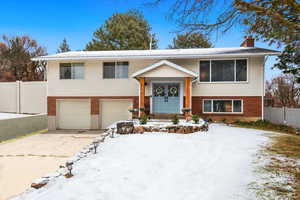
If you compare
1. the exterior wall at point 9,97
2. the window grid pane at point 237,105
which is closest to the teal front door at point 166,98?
the window grid pane at point 237,105

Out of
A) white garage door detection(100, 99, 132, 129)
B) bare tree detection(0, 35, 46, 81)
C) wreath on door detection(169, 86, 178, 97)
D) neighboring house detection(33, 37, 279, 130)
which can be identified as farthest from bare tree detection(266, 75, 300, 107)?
bare tree detection(0, 35, 46, 81)

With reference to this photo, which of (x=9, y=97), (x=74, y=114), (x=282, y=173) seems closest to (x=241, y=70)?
Answer: (x=282, y=173)

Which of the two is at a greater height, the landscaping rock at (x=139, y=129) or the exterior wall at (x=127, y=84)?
the exterior wall at (x=127, y=84)

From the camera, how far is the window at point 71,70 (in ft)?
43.2

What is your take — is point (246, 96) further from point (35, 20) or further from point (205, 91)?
point (35, 20)

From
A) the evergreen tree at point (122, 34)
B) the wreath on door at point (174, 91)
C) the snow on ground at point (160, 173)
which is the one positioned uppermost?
the evergreen tree at point (122, 34)

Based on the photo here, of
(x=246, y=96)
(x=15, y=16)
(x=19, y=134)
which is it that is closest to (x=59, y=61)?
(x=19, y=134)

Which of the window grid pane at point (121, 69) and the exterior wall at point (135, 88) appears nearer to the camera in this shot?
the exterior wall at point (135, 88)

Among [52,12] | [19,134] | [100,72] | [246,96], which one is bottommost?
[19,134]

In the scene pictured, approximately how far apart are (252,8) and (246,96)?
653 centimetres

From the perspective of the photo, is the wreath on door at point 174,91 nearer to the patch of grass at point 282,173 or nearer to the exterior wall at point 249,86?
the exterior wall at point 249,86

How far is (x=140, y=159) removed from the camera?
4.98 meters

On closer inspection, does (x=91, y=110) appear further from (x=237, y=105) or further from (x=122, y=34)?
(x=122, y=34)

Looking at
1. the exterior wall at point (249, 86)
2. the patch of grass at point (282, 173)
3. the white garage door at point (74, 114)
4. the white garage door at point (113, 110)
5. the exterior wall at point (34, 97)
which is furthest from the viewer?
the exterior wall at point (34, 97)
